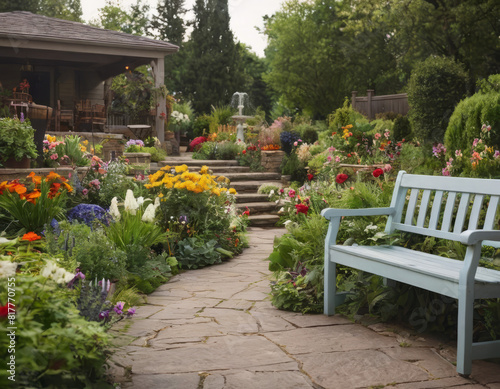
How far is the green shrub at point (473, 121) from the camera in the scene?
6.99 meters

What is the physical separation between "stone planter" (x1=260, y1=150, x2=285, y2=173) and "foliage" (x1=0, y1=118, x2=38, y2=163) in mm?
7271

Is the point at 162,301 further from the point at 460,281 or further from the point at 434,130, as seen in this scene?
the point at 434,130

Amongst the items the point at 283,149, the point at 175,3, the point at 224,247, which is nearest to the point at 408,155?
the point at 283,149

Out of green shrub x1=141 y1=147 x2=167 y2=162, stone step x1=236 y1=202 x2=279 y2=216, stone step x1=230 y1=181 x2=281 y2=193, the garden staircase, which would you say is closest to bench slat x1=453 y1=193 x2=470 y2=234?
the garden staircase

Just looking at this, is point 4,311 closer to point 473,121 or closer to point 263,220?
point 473,121

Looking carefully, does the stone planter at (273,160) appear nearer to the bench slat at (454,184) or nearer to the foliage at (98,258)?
the foliage at (98,258)

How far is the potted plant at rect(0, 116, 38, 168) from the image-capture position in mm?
6520

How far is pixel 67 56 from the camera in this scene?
16.1m

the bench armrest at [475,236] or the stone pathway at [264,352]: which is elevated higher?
the bench armrest at [475,236]

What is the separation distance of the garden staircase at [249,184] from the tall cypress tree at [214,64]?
14.8m

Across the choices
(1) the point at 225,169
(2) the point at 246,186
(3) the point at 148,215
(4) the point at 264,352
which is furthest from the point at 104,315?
(1) the point at 225,169

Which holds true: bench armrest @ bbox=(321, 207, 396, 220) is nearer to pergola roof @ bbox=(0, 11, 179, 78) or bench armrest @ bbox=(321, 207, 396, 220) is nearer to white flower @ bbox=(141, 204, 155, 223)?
white flower @ bbox=(141, 204, 155, 223)

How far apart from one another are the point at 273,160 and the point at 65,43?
619 centimetres

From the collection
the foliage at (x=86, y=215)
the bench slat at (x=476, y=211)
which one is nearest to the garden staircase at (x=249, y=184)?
the foliage at (x=86, y=215)
